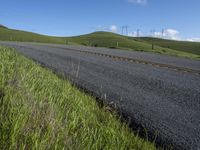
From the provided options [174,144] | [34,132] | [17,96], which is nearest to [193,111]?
[174,144]

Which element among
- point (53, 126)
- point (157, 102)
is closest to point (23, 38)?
point (157, 102)

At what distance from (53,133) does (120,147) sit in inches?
32.4

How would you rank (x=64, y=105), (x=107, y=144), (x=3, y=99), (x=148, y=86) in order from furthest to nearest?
1. (x=148, y=86)
2. (x=64, y=105)
3. (x=3, y=99)
4. (x=107, y=144)

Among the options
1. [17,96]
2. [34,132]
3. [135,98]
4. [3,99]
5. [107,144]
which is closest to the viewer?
[34,132]

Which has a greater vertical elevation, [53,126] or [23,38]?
[53,126]

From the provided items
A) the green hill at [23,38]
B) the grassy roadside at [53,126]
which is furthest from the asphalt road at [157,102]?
the green hill at [23,38]

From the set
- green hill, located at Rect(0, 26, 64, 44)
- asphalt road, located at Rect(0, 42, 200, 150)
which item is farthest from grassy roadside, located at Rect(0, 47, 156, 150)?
green hill, located at Rect(0, 26, 64, 44)

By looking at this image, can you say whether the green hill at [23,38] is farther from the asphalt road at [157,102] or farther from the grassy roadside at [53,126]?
the grassy roadside at [53,126]

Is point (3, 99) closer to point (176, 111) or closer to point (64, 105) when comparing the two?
point (64, 105)

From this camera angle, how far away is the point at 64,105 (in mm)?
5578

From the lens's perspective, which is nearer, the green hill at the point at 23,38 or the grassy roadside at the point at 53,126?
the grassy roadside at the point at 53,126

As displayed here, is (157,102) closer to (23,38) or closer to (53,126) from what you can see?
(53,126)

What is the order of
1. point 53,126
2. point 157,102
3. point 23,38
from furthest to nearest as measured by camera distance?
point 23,38 < point 157,102 < point 53,126

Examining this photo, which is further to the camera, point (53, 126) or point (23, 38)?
point (23, 38)
